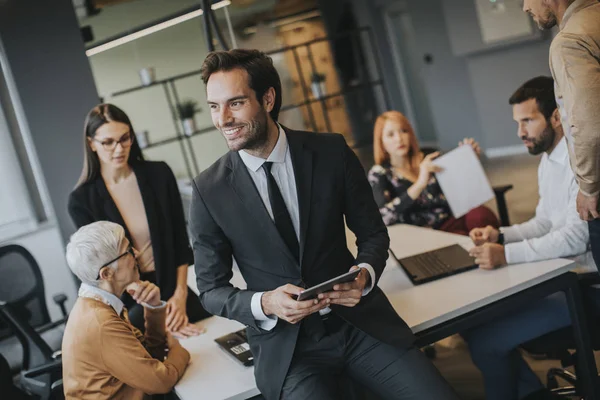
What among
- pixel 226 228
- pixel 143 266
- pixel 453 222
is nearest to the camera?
pixel 226 228

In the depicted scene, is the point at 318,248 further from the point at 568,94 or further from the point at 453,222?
the point at 453,222

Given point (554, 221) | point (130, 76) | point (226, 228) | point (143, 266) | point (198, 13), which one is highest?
point (198, 13)

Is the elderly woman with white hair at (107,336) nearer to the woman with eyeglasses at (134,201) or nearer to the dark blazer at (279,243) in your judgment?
the dark blazer at (279,243)

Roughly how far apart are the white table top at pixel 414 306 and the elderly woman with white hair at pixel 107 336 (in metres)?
0.10

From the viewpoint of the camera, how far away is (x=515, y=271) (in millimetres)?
2553

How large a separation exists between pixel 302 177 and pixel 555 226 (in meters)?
1.23

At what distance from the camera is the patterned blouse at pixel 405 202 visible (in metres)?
3.99

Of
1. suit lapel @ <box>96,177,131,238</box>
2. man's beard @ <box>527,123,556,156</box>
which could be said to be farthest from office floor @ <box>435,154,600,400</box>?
suit lapel @ <box>96,177,131,238</box>

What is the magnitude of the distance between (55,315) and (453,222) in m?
3.22

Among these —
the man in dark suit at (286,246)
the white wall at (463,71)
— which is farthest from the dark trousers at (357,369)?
the white wall at (463,71)

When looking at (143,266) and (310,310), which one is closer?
(310,310)

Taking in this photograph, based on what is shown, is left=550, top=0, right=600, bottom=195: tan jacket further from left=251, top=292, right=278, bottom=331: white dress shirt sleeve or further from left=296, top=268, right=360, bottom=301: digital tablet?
left=251, top=292, right=278, bottom=331: white dress shirt sleeve

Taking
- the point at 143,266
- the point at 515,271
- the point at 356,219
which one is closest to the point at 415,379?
the point at 356,219

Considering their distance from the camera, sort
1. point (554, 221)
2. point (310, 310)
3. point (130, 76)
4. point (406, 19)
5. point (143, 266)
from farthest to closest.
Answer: point (406, 19)
point (130, 76)
point (143, 266)
point (554, 221)
point (310, 310)
